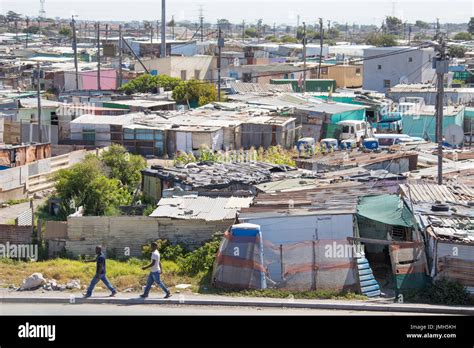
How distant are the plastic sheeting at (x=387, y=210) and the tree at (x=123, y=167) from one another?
7.22 meters

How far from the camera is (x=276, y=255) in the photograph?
42.8 feet

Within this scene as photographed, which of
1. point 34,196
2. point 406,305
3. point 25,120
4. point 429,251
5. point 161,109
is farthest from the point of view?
point 161,109

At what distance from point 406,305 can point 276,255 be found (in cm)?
215

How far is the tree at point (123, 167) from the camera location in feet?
68.0

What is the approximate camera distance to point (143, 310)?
448 inches

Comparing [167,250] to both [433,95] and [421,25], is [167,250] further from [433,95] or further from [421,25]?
[421,25]

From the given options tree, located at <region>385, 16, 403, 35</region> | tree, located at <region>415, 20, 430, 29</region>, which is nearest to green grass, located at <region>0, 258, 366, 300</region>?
tree, located at <region>385, 16, 403, 35</region>

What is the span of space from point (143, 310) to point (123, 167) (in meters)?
9.88

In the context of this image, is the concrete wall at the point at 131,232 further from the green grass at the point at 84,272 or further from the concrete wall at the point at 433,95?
the concrete wall at the point at 433,95

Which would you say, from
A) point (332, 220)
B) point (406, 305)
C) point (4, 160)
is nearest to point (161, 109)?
point (4, 160)

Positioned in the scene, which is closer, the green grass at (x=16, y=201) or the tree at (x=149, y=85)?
the green grass at (x=16, y=201)

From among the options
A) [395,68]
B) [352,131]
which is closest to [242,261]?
[352,131]

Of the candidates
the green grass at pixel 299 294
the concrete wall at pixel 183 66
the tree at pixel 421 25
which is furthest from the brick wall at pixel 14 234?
the tree at pixel 421 25

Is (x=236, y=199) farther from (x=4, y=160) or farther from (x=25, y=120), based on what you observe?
Result: (x=25, y=120)
